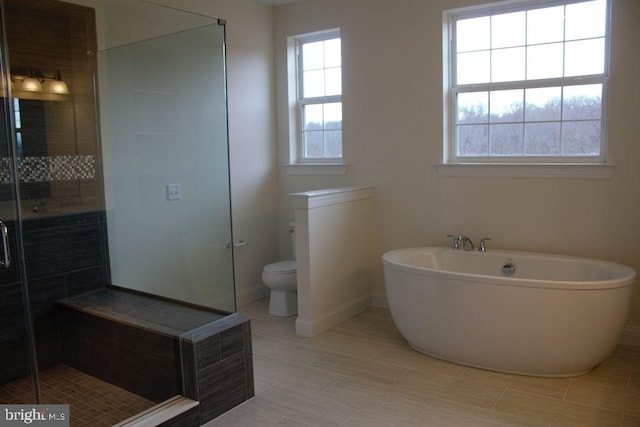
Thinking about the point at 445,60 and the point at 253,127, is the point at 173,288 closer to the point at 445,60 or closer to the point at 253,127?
the point at 253,127

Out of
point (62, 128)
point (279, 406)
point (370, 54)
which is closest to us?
point (279, 406)

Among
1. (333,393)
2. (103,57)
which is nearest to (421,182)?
(333,393)

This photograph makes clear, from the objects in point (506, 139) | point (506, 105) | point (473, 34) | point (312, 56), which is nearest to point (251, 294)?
point (312, 56)

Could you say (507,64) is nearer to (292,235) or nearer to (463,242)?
(463,242)

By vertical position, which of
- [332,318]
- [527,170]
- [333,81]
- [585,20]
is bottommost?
[332,318]

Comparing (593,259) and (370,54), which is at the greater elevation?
(370,54)

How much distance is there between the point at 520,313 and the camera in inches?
124

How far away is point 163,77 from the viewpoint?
10.9 ft

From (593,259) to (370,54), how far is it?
2277 mm

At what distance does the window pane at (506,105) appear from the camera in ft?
13.1

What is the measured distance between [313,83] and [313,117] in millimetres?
304

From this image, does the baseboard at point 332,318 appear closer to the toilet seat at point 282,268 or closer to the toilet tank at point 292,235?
the toilet seat at point 282,268

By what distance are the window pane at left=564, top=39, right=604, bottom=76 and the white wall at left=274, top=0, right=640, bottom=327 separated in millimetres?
121

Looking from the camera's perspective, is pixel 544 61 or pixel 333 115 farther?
pixel 333 115
